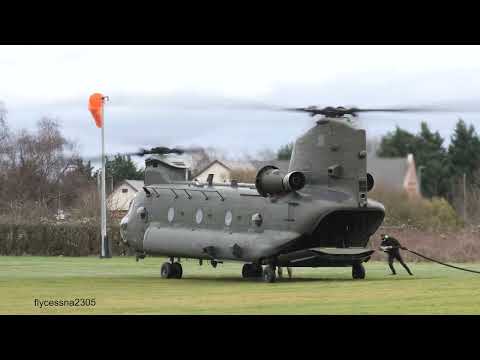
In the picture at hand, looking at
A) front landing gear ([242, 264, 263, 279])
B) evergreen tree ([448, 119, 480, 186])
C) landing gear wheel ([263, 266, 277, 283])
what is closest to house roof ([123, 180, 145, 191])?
evergreen tree ([448, 119, 480, 186])

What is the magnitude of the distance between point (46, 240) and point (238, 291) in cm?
3562

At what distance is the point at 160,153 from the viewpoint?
160 ft

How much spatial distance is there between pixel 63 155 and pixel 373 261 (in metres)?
33.4

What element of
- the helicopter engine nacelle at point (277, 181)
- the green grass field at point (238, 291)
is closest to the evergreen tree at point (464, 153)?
the green grass field at point (238, 291)

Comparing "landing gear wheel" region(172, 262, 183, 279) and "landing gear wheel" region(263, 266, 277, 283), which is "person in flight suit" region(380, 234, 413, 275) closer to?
"landing gear wheel" region(263, 266, 277, 283)

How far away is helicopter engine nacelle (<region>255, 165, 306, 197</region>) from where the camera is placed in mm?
41125

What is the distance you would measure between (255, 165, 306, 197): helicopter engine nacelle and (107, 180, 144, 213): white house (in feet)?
104

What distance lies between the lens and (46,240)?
2798 inches

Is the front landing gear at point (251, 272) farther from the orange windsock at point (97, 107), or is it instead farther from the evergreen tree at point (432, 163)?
the orange windsock at point (97, 107)

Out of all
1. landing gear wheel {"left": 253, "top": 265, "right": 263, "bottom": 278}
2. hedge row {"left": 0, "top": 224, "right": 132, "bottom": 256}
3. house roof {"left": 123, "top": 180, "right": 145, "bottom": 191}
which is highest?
house roof {"left": 123, "top": 180, "right": 145, "bottom": 191}

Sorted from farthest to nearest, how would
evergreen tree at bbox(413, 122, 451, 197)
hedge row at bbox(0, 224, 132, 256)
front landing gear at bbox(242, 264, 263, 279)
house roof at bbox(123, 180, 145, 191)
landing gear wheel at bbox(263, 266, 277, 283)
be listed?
house roof at bbox(123, 180, 145, 191) < hedge row at bbox(0, 224, 132, 256) < evergreen tree at bbox(413, 122, 451, 197) < front landing gear at bbox(242, 264, 263, 279) < landing gear wheel at bbox(263, 266, 277, 283)

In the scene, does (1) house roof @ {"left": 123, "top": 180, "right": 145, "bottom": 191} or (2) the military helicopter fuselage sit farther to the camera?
(1) house roof @ {"left": 123, "top": 180, "right": 145, "bottom": 191}

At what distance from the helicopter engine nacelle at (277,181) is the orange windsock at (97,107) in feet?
89.2
